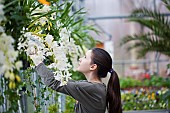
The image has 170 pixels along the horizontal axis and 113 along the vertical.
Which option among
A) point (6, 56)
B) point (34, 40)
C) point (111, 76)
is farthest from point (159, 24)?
point (6, 56)

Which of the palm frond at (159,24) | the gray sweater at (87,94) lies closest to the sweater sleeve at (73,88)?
the gray sweater at (87,94)

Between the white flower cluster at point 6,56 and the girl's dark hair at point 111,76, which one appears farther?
the girl's dark hair at point 111,76

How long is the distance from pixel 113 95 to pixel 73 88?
267mm

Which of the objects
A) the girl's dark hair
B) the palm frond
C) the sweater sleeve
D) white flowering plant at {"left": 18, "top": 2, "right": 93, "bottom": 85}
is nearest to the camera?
white flowering plant at {"left": 18, "top": 2, "right": 93, "bottom": 85}

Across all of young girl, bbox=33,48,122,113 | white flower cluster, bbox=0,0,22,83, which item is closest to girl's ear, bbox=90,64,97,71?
young girl, bbox=33,48,122,113

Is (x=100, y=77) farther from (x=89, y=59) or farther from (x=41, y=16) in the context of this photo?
(x=41, y=16)

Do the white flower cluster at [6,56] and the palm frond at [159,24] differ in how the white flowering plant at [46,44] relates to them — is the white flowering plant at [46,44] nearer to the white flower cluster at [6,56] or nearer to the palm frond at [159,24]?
the white flower cluster at [6,56]

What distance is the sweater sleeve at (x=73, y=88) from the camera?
213cm

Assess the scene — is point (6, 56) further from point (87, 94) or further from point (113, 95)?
point (113, 95)

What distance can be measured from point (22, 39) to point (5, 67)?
0.31 m

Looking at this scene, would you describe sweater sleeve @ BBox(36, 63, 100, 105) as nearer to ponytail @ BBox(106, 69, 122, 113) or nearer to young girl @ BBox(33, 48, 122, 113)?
young girl @ BBox(33, 48, 122, 113)

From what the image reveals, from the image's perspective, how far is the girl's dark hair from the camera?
2.34 metres

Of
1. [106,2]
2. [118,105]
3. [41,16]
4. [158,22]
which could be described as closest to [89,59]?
[118,105]

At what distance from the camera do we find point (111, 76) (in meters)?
2.39
